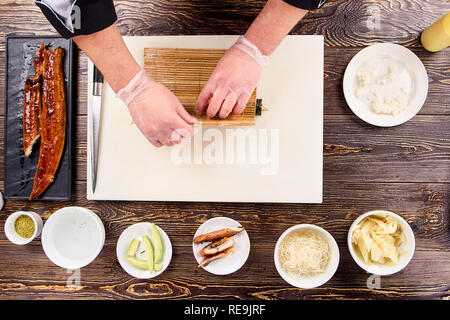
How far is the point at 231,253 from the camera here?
1190 millimetres

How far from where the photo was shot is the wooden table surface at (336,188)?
1.23m

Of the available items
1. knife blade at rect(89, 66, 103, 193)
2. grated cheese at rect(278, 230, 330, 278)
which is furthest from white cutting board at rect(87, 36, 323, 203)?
grated cheese at rect(278, 230, 330, 278)

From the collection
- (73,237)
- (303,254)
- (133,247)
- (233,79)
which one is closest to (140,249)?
(133,247)

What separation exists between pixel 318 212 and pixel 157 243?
0.57 metres

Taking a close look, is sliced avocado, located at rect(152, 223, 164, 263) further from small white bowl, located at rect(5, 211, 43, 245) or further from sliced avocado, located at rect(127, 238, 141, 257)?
small white bowl, located at rect(5, 211, 43, 245)

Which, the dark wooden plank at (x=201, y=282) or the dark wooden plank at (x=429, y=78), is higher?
the dark wooden plank at (x=429, y=78)

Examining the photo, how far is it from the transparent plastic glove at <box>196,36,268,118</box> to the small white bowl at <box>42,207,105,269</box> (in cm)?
56

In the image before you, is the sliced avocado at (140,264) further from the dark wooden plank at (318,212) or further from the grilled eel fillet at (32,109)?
the grilled eel fillet at (32,109)

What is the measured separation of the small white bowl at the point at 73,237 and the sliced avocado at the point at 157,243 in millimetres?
178

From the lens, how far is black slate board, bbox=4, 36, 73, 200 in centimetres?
123

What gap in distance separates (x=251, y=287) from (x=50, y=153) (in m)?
0.85

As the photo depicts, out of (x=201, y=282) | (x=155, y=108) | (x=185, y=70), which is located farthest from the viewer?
(x=201, y=282)

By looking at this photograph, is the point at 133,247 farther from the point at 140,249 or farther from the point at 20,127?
the point at 20,127

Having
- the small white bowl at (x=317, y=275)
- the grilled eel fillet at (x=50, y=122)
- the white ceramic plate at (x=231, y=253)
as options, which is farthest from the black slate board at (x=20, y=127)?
the small white bowl at (x=317, y=275)
